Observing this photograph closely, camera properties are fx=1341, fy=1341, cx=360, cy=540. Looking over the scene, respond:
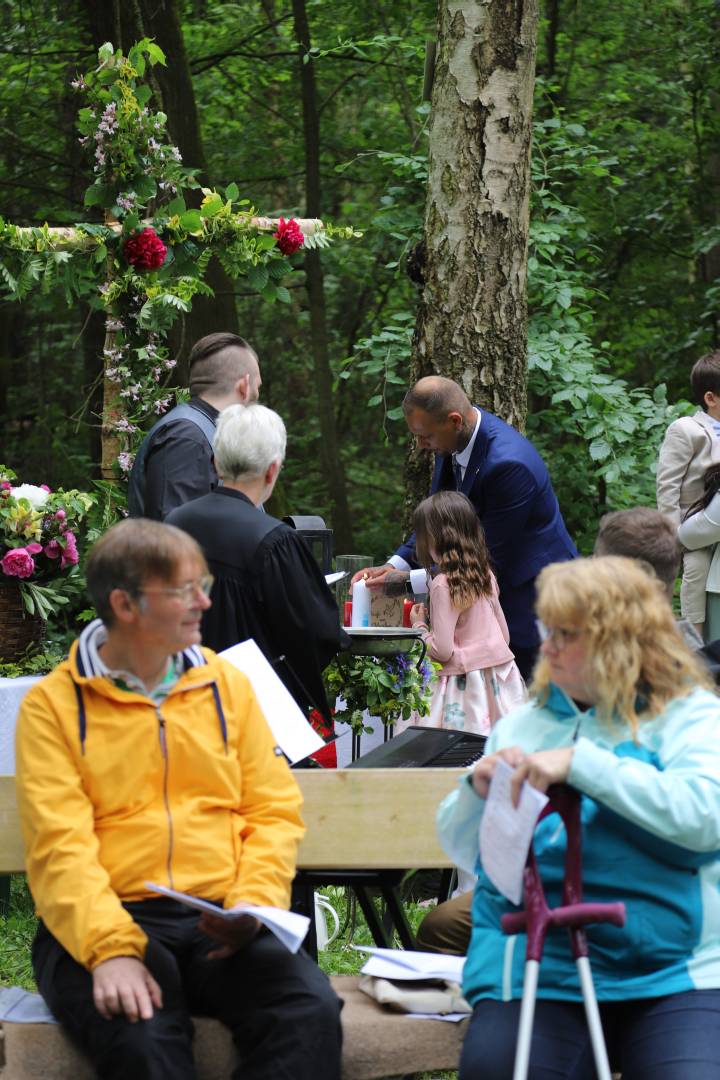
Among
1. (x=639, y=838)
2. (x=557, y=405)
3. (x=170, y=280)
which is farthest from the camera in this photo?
(x=557, y=405)

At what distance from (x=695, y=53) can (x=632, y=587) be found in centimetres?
991

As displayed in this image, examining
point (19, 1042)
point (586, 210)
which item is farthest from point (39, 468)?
point (19, 1042)

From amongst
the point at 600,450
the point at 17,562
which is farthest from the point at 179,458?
the point at 600,450

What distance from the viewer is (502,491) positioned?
18.1 feet

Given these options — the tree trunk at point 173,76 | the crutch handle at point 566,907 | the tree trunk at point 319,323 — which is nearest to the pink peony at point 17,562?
the crutch handle at point 566,907

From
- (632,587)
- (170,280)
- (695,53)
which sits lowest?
(632,587)

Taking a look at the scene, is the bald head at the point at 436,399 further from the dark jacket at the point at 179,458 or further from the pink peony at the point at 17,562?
the pink peony at the point at 17,562

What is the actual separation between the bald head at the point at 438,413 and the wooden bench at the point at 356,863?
2.31 m

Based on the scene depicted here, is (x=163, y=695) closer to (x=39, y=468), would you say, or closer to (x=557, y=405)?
(x=557, y=405)

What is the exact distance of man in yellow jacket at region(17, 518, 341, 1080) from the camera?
9.09ft

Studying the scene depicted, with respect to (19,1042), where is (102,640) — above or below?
above

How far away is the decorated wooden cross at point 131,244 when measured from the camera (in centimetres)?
538

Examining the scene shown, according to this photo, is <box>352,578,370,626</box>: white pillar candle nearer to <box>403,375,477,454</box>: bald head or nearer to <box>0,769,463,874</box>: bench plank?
<box>403,375,477,454</box>: bald head

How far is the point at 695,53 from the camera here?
37.2 ft
